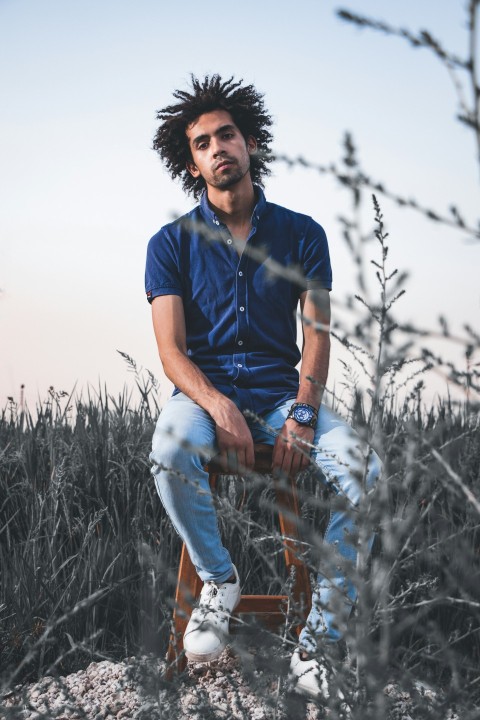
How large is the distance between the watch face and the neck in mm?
1108

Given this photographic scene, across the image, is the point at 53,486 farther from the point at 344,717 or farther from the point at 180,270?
the point at 344,717

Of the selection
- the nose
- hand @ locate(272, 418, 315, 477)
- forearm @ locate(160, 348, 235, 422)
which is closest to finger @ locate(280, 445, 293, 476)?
hand @ locate(272, 418, 315, 477)

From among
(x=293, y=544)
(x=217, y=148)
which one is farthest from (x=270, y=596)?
(x=217, y=148)

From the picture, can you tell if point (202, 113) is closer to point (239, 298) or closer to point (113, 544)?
point (239, 298)

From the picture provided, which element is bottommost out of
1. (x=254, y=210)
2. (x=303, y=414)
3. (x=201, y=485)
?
(x=201, y=485)

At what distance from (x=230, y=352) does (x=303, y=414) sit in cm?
56

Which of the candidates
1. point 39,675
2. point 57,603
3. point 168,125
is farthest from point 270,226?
point 39,675

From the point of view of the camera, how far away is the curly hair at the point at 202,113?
13.9ft

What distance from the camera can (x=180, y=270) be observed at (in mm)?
3535

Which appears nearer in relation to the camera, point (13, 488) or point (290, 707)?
point (290, 707)

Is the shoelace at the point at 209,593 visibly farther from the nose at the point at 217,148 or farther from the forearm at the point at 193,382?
the nose at the point at 217,148

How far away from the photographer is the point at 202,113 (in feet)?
13.5

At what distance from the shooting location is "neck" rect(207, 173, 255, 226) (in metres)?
3.67

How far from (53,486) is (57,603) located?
69cm
